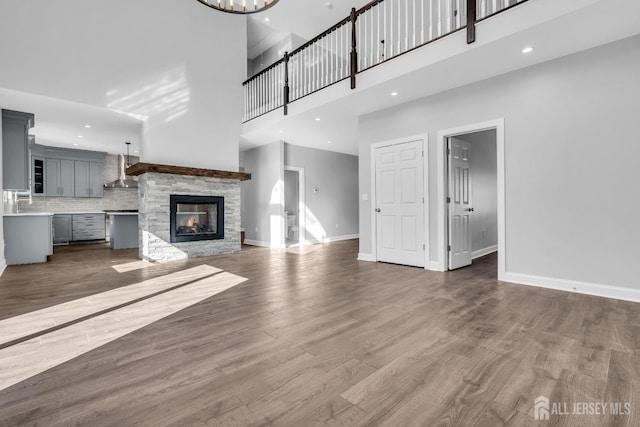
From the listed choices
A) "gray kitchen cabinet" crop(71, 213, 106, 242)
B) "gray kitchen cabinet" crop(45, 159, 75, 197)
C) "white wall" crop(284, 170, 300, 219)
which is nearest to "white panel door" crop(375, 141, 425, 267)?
"white wall" crop(284, 170, 300, 219)

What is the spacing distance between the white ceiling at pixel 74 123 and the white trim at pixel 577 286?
22.9 ft

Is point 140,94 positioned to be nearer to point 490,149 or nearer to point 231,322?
point 231,322

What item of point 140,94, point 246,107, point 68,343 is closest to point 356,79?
point 246,107

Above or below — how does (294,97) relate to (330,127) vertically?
above

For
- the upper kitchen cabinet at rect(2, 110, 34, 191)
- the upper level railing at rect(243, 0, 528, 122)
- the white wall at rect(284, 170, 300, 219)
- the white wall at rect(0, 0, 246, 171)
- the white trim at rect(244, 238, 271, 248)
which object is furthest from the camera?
the white wall at rect(284, 170, 300, 219)

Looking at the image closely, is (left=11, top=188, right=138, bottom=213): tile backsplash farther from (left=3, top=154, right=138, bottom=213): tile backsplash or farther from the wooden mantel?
the wooden mantel

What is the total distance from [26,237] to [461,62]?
7.53 metres

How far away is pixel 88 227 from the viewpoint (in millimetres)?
8516

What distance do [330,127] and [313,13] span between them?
2.69 metres

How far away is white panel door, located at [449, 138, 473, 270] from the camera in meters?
4.65

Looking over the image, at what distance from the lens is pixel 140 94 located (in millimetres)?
5469

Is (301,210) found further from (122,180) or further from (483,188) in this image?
(122,180)

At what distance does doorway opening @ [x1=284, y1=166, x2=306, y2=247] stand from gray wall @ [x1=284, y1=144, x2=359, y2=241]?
14cm

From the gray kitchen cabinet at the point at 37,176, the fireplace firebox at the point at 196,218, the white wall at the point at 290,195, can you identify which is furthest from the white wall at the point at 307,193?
the gray kitchen cabinet at the point at 37,176
